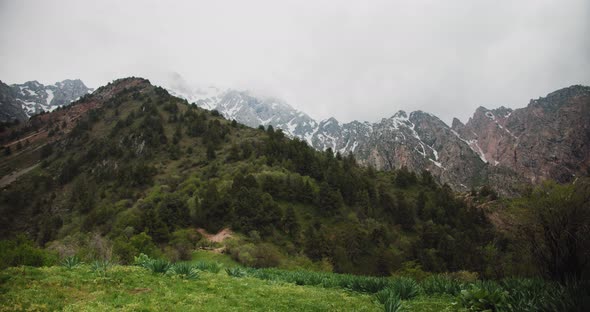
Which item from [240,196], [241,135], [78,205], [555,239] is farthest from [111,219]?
[555,239]

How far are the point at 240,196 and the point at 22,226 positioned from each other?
84150 millimetres

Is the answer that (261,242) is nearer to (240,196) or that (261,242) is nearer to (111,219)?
(240,196)

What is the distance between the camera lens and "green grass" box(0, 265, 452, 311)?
1259 centimetres

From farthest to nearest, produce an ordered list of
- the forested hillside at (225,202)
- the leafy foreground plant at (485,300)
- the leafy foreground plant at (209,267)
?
the forested hillside at (225,202) → the leafy foreground plant at (209,267) → the leafy foreground plant at (485,300)

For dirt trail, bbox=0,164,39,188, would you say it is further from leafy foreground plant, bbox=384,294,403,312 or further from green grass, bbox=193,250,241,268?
leafy foreground plant, bbox=384,294,403,312

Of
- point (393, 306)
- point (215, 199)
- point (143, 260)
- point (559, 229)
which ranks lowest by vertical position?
point (393, 306)

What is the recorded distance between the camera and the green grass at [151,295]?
12.6 metres

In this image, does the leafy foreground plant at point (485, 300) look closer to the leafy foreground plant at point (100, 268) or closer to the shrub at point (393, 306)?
the shrub at point (393, 306)

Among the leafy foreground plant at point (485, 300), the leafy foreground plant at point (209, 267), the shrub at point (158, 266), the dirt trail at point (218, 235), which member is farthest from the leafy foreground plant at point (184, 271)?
the dirt trail at point (218, 235)

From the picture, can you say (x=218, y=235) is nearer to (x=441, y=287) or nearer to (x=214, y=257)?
(x=214, y=257)

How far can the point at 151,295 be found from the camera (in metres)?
14.4

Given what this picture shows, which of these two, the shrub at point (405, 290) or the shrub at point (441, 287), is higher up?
the shrub at point (405, 290)

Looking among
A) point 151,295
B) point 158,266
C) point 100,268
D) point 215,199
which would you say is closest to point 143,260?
point 158,266

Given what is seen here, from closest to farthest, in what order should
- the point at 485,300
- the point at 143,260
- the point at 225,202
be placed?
the point at 485,300, the point at 143,260, the point at 225,202
